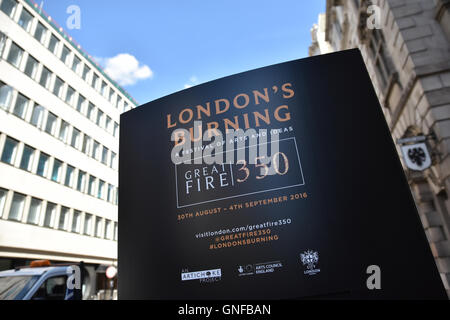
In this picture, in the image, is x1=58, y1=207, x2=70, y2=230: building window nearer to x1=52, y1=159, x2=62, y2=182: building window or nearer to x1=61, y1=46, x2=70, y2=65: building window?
x1=52, y1=159, x2=62, y2=182: building window

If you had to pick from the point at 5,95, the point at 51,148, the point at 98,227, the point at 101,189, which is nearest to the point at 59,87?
the point at 5,95

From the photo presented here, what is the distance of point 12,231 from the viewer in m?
18.1

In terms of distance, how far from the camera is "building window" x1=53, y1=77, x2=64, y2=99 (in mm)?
23837

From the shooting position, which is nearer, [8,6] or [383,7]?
[383,7]

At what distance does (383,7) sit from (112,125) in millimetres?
26233

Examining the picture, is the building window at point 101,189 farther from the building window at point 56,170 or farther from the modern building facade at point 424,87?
the modern building facade at point 424,87

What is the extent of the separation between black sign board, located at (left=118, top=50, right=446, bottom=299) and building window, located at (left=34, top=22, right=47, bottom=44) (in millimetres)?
26294

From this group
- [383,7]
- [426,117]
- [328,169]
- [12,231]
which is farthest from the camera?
[12,231]

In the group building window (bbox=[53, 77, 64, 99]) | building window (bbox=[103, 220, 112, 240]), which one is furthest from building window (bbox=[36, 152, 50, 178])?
building window (bbox=[103, 220, 112, 240])

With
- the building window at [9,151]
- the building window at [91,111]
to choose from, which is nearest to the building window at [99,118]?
the building window at [91,111]

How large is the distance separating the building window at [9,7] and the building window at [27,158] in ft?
30.0

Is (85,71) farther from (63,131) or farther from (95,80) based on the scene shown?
(63,131)
